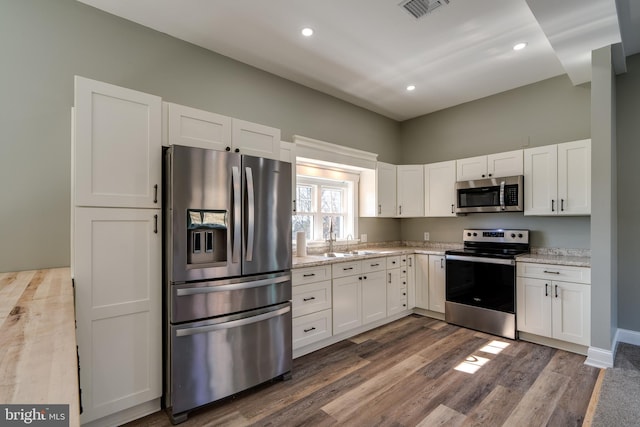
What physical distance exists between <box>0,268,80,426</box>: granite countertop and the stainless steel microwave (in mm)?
4129

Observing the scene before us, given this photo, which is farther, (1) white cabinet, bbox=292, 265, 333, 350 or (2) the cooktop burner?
(2) the cooktop burner

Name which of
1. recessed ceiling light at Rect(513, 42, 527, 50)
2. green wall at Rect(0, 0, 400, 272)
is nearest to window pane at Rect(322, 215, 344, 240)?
green wall at Rect(0, 0, 400, 272)

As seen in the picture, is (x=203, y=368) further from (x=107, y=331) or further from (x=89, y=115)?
(x=89, y=115)

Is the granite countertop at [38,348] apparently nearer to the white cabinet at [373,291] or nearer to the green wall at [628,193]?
the white cabinet at [373,291]

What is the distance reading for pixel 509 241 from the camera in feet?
12.8

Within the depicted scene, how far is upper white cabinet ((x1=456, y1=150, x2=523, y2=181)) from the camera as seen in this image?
374cm

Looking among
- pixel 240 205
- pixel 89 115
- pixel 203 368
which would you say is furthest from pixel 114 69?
pixel 203 368

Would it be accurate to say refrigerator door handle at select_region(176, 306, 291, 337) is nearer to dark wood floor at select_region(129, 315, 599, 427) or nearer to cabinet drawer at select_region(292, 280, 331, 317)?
cabinet drawer at select_region(292, 280, 331, 317)

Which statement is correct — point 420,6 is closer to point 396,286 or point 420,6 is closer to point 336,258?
point 336,258

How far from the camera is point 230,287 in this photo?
2293 mm

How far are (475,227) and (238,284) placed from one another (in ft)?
11.3

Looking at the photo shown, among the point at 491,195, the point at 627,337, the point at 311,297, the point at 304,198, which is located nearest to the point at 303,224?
the point at 304,198

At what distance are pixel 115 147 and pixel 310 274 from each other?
76.1 inches

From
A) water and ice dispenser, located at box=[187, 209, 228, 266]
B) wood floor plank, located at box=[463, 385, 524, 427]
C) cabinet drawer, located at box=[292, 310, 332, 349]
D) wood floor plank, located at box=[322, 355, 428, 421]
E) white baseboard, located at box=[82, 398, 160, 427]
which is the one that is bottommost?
wood floor plank, located at box=[322, 355, 428, 421]
